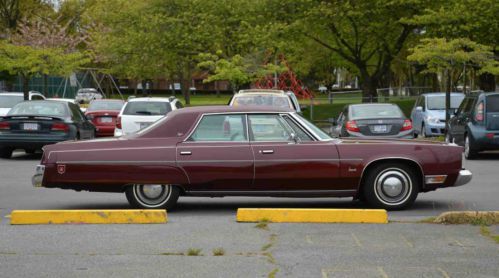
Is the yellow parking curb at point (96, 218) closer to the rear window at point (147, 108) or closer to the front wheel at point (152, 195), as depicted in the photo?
the front wheel at point (152, 195)

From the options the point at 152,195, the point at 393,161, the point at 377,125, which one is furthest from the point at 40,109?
the point at 393,161

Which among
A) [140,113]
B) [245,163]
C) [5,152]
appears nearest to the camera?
[245,163]

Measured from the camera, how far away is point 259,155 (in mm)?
9938

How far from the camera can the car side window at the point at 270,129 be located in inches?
398

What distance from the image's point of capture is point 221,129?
401 inches

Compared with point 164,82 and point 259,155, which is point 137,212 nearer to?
point 259,155

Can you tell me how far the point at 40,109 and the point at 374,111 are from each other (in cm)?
829

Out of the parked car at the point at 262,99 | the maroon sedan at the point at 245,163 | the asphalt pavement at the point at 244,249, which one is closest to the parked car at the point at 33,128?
the parked car at the point at 262,99

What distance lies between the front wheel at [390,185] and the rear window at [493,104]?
329 inches

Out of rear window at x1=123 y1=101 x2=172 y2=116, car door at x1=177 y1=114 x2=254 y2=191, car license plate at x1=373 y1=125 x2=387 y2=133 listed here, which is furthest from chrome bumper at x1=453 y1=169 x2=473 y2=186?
rear window at x1=123 y1=101 x2=172 y2=116

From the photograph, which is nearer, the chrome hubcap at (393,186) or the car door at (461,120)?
the chrome hubcap at (393,186)

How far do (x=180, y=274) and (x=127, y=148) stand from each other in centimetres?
360

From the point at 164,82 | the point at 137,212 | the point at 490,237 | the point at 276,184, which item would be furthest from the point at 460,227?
the point at 164,82

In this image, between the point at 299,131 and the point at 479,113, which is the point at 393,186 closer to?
the point at 299,131
